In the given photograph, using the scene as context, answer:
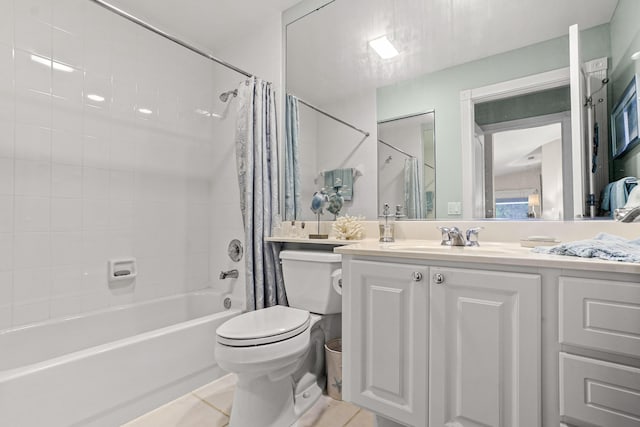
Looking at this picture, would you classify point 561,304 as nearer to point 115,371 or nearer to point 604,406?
point 604,406

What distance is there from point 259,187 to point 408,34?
123cm

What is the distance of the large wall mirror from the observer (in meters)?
1.21

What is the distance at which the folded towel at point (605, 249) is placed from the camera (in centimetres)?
79

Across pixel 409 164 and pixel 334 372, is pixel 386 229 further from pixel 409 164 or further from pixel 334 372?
pixel 334 372

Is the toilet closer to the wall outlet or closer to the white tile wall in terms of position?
the wall outlet

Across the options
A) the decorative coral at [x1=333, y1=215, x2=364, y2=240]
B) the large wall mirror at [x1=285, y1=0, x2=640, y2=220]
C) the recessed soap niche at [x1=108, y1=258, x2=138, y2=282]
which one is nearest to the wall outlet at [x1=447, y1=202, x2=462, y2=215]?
the large wall mirror at [x1=285, y1=0, x2=640, y2=220]

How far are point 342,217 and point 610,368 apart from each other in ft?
4.16

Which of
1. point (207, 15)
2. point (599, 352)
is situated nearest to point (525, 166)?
point (599, 352)

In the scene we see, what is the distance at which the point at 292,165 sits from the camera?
81.7 inches

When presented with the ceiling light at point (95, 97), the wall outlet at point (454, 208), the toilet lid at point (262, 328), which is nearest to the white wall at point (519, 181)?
the wall outlet at point (454, 208)

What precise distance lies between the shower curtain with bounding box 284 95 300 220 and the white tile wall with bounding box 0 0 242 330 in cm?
56

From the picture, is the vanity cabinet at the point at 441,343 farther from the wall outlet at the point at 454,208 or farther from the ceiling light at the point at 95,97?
the ceiling light at the point at 95,97

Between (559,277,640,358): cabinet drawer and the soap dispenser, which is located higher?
the soap dispenser

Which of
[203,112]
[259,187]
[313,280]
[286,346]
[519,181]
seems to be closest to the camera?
[286,346]
